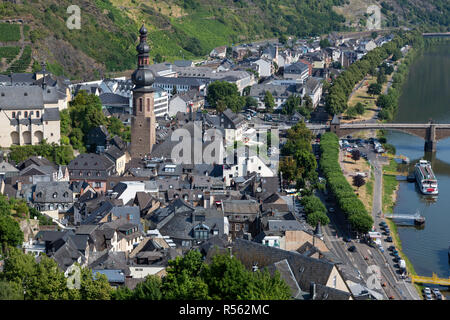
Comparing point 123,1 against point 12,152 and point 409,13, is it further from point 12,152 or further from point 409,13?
point 409,13

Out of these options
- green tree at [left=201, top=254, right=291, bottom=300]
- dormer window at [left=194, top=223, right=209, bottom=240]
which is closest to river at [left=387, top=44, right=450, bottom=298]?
dormer window at [left=194, top=223, right=209, bottom=240]

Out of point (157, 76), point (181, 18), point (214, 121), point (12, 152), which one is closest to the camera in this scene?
point (12, 152)

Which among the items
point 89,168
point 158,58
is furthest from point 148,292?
point 158,58

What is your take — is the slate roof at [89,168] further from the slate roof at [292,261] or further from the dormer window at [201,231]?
the slate roof at [292,261]

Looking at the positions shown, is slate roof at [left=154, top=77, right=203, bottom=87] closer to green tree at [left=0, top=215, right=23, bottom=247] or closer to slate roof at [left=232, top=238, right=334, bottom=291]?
green tree at [left=0, top=215, right=23, bottom=247]

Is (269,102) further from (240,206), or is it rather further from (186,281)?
(186,281)

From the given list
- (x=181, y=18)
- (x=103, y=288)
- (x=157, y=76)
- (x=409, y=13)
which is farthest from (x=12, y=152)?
(x=409, y=13)

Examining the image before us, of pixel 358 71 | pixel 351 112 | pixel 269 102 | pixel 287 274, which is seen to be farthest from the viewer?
pixel 358 71
